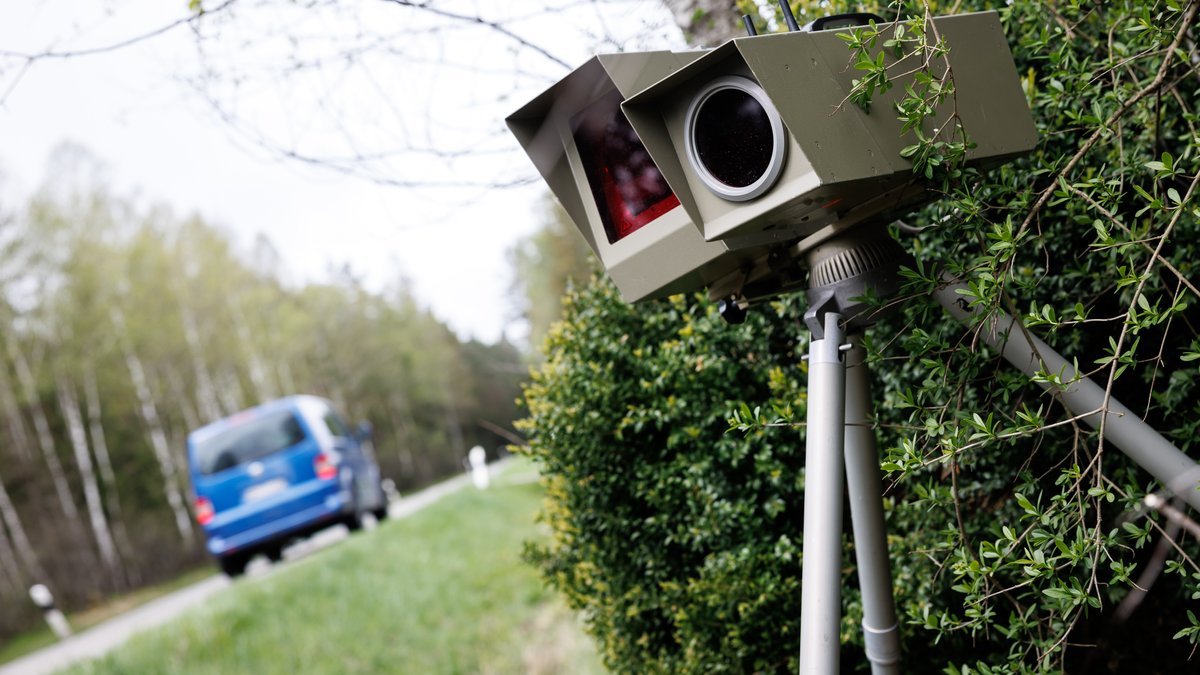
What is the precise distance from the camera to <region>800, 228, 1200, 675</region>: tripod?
1.70 m

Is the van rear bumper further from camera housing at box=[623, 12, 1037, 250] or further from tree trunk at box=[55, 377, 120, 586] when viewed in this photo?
tree trunk at box=[55, 377, 120, 586]

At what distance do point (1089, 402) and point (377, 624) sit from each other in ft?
23.0

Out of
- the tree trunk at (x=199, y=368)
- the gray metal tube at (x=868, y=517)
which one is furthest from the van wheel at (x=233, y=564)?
the tree trunk at (x=199, y=368)

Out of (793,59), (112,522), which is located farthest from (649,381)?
(112,522)

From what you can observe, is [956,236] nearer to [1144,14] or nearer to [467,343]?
[1144,14]

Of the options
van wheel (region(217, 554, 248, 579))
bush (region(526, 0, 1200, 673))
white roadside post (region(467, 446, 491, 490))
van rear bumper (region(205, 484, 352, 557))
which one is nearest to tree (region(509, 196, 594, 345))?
white roadside post (region(467, 446, 491, 490))

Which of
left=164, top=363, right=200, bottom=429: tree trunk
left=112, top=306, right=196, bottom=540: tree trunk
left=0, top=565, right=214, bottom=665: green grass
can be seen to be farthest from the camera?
left=164, top=363, right=200, bottom=429: tree trunk

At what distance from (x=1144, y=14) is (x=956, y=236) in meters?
0.67

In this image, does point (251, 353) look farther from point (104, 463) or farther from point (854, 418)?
point (854, 418)

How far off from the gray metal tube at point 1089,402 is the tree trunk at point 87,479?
2083 cm

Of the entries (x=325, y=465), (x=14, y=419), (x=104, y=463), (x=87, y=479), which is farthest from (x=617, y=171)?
(x=104, y=463)

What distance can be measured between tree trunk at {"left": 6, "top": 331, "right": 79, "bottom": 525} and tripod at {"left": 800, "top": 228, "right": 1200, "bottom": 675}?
70.6 feet

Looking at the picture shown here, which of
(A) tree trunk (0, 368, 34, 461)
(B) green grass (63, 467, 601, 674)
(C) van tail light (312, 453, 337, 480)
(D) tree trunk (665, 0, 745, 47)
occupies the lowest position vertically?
(B) green grass (63, 467, 601, 674)

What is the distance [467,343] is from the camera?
1623 inches
